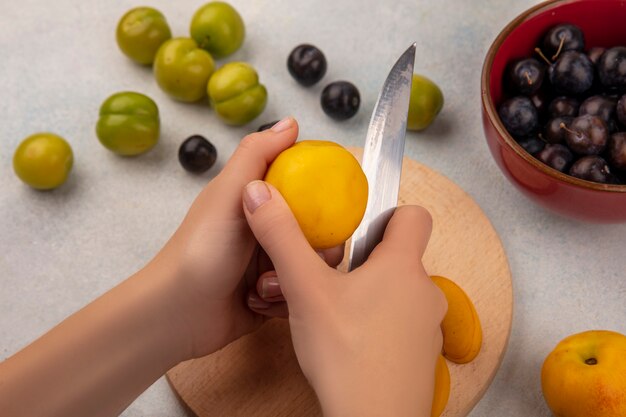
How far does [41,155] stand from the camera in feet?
4.94

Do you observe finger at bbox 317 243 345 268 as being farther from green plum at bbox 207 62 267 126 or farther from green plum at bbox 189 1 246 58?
A: green plum at bbox 189 1 246 58

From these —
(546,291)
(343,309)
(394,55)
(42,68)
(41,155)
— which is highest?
(42,68)

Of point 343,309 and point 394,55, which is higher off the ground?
point 394,55

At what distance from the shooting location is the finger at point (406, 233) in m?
1.06

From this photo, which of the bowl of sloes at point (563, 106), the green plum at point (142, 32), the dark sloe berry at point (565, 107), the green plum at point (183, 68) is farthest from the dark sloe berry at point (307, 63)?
the dark sloe berry at point (565, 107)

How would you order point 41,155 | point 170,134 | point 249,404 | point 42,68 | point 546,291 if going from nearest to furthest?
point 249,404, point 546,291, point 41,155, point 170,134, point 42,68

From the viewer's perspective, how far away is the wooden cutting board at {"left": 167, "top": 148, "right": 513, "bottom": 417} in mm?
1236

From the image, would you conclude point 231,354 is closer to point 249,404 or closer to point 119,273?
point 249,404

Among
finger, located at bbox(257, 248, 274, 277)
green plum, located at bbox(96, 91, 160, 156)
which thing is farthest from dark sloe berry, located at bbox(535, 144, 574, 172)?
green plum, located at bbox(96, 91, 160, 156)

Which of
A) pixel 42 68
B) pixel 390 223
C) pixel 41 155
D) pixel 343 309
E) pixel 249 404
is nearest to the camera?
pixel 343 309

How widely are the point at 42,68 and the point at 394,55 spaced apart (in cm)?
80

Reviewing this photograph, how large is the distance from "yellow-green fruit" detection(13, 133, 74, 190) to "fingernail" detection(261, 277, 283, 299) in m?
0.56

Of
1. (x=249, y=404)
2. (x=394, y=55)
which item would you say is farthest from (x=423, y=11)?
(x=249, y=404)

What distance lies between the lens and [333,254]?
1292 millimetres
